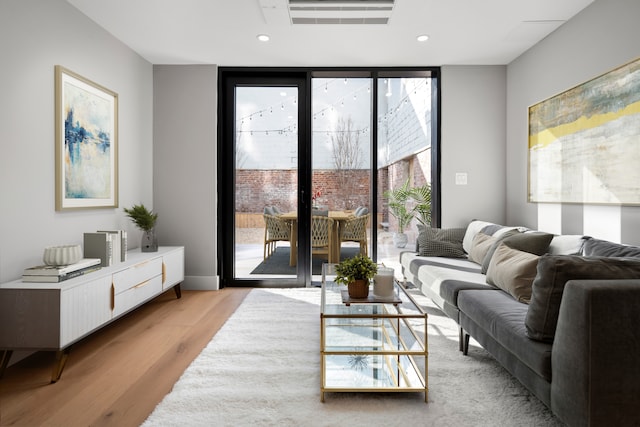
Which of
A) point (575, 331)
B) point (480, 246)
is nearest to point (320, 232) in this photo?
point (480, 246)

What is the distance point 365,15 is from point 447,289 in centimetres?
227

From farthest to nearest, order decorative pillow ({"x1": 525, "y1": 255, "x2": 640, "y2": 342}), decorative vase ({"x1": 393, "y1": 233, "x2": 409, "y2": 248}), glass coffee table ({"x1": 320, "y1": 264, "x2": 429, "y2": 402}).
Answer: decorative vase ({"x1": 393, "y1": 233, "x2": 409, "y2": 248}), glass coffee table ({"x1": 320, "y1": 264, "x2": 429, "y2": 402}), decorative pillow ({"x1": 525, "y1": 255, "x2": 640, "y2": 342})

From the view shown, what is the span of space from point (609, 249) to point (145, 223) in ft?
12.1

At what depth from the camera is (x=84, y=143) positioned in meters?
3.18

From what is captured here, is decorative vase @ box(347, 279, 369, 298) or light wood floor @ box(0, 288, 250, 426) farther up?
decorative vase @ box(347, 279, 369, 298)

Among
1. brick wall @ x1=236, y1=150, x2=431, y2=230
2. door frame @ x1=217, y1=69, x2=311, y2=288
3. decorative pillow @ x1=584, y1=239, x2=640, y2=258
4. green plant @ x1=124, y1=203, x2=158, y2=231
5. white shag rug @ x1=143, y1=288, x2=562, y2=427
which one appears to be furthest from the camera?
brick wall @ x1=236, y1=150, x2=431, y2=230

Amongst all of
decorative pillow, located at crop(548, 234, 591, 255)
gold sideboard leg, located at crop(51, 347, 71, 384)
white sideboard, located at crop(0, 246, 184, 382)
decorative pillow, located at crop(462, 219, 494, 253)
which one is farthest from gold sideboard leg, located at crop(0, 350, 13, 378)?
decorative pillow, located at crop(462, 219, 494, 253)

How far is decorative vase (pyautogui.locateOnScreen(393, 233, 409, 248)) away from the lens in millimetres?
4781

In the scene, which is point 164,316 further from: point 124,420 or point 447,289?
point 447,289

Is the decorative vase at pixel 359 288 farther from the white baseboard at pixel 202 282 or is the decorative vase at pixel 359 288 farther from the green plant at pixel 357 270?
the white baseboard at pixel 202 282

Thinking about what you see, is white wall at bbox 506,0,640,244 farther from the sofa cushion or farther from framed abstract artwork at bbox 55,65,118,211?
framed abstract artwork at bbox 55,65,118,211

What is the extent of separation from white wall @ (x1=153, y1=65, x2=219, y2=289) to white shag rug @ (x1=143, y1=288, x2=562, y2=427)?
1.89m

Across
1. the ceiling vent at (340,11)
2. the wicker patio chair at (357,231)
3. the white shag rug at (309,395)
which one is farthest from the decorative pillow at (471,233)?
the ceiling vent at (340,11)

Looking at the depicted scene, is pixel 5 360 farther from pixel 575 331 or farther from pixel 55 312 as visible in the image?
pixel 575 331
